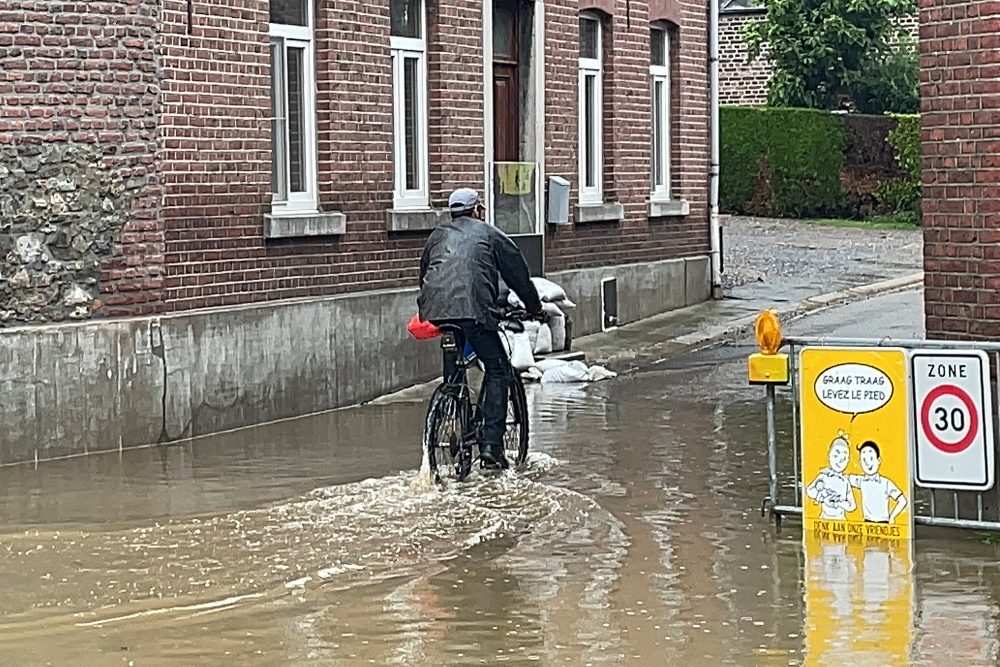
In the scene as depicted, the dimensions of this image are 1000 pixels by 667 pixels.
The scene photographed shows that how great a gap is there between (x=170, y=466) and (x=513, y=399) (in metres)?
2.52

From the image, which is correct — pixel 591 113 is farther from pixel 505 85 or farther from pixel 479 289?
pixel 479 289

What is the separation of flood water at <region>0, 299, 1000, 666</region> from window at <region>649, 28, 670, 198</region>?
10.5 meters

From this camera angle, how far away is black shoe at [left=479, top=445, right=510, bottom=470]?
1252 centimetres

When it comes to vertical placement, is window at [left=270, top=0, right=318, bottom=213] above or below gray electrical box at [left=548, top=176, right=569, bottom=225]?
above

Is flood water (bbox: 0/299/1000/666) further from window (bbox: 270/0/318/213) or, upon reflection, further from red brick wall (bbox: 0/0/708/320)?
window (bbox: 270/0/318/213)

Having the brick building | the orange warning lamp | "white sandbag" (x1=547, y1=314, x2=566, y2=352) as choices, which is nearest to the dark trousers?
the orange warning lamp

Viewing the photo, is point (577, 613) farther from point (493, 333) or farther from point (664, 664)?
point (493, 333)

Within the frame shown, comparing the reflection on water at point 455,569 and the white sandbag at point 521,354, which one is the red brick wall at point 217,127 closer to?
the white sandbag at point 521,354

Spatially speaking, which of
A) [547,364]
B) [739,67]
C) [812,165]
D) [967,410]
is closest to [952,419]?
[967,410]

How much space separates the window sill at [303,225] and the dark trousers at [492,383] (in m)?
4.23

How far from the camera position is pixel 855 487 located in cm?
1000

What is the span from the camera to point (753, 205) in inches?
1591

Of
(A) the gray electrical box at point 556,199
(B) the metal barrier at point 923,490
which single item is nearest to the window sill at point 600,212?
(A) the gray electrical box at point 556,199

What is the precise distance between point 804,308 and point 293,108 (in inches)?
367
